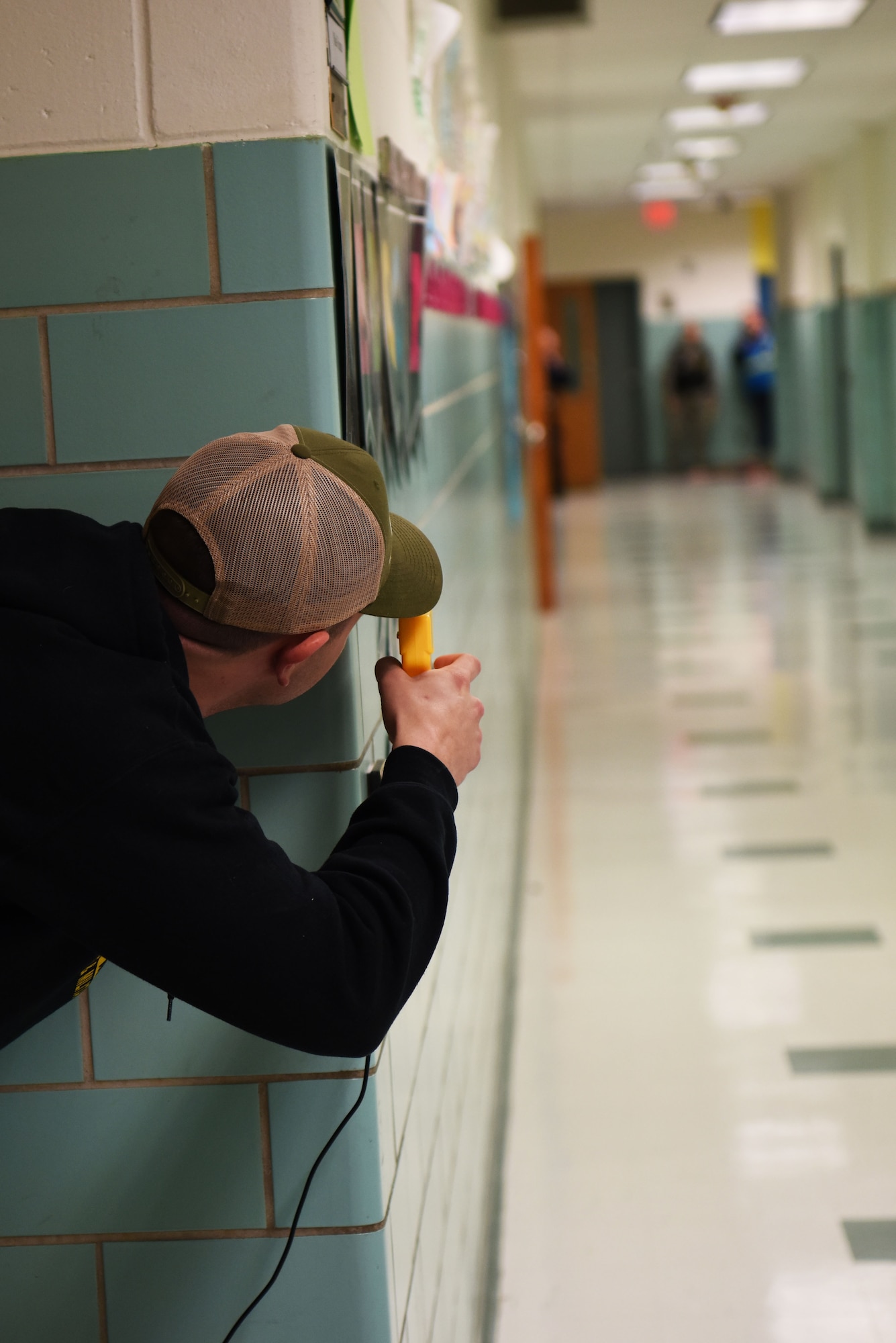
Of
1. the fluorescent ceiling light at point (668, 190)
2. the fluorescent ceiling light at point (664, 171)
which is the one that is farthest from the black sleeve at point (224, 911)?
the fluorescent ceiling light at point (668, 190)

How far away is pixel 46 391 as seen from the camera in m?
1.23

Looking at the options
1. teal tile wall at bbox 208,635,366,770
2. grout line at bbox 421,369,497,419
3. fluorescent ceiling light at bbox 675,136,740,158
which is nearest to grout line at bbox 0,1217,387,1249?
teal tile wall at bbox 208,635,366,770

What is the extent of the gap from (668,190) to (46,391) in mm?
14313

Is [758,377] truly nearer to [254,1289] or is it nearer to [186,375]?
[186,375]

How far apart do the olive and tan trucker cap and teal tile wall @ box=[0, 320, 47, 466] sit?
0.94ft

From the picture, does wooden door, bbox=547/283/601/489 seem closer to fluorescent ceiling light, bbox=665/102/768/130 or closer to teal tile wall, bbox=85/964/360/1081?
fluorescent ceiling light, bbox=665/102/768/130

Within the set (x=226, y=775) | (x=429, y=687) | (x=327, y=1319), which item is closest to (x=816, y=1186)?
(x=327, y=1319)

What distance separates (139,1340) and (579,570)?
8993 mm

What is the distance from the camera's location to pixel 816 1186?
2369mm

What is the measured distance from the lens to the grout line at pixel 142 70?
1159 mm

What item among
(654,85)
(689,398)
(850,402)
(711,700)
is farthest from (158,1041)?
(689,398)

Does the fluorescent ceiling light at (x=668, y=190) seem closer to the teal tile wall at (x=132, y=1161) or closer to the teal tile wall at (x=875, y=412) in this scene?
the teal tile wall at (x=875, y=412)

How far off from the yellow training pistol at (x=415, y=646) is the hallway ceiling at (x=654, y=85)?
13.7ft

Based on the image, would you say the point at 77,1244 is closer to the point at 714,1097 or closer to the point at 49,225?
the point at 49,225
